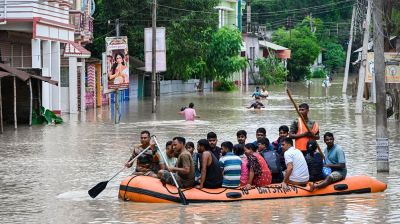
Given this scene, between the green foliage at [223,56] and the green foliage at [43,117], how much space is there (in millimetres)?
41293

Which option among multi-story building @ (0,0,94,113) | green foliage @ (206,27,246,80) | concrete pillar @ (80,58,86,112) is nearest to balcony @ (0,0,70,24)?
multi-story building @ (0,0,94,113)

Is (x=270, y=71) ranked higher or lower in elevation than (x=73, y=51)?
lower

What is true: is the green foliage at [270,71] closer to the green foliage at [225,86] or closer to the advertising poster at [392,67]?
the green foliage at [225,86]

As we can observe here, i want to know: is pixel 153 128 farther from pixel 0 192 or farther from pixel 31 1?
pixel 0 192

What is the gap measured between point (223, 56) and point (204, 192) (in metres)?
65.2

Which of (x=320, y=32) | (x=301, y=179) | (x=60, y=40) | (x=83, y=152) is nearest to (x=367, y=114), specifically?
(x=60, y=40)

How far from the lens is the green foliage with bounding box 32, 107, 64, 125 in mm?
40312

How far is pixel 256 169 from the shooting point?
58.6 ft

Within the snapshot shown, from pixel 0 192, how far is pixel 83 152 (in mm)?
8553

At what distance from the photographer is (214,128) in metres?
37.1

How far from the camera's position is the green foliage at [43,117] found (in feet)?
132

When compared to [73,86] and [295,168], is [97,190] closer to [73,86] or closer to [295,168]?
[295,168]

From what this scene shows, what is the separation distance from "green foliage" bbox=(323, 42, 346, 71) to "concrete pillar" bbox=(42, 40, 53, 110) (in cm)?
9838

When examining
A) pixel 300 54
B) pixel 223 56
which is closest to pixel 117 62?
pixel 223 56
